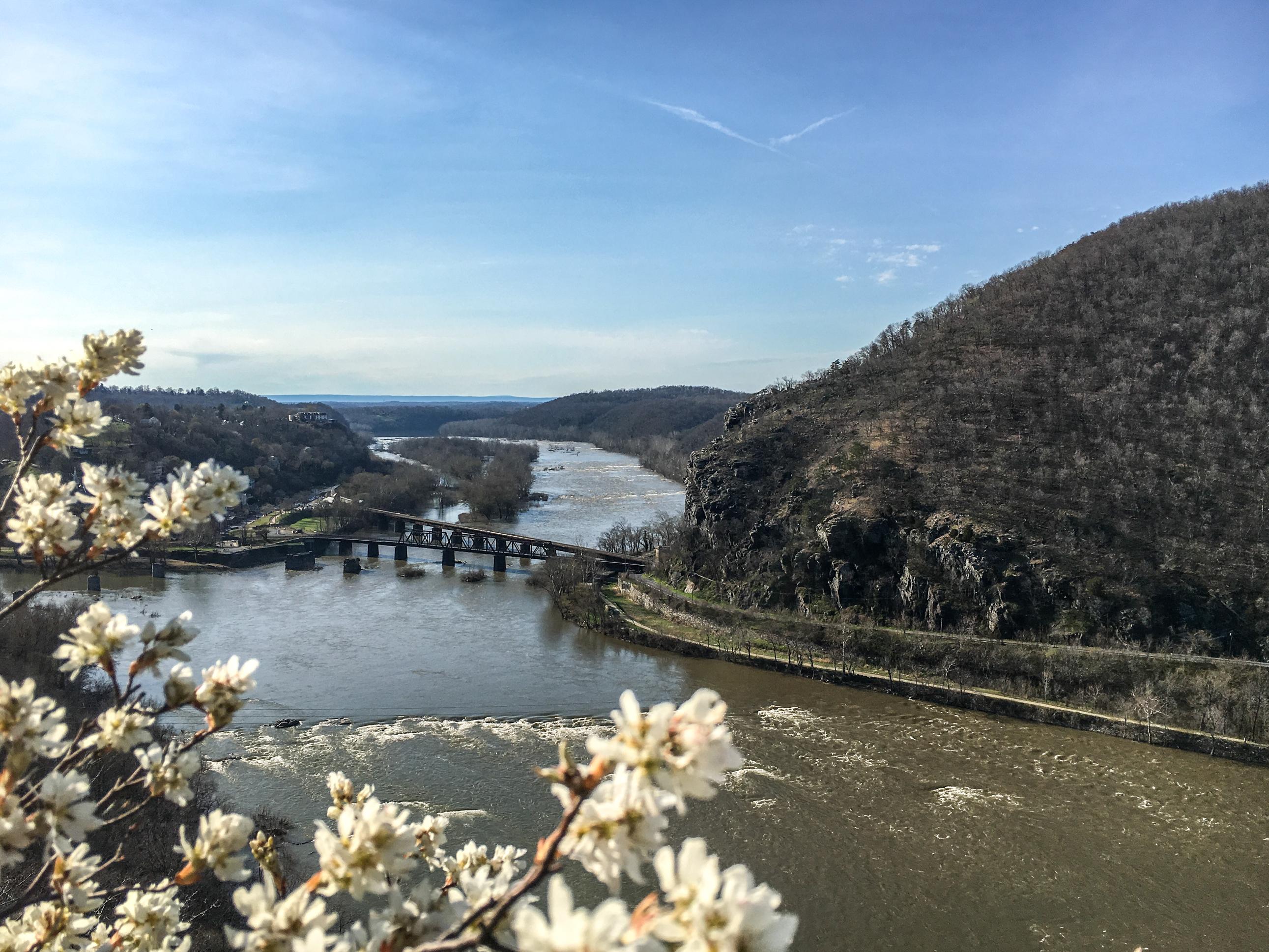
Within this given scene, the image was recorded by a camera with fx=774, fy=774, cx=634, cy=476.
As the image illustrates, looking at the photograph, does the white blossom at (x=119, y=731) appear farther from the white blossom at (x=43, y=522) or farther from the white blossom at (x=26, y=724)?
the white blossom at (x=43, y=522)

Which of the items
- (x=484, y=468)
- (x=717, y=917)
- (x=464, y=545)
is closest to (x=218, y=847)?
(x=717, y=917)

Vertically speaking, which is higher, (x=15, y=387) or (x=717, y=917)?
(x=15, y=387)

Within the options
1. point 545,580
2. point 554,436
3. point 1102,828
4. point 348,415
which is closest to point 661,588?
point 545,580

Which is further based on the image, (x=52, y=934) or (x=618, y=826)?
(x=52, y=934)

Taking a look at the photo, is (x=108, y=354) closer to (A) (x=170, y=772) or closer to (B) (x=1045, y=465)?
(A) (x=170, y=772)

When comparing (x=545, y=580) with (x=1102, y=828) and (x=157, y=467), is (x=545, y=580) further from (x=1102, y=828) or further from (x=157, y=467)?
(x=157, y=467)

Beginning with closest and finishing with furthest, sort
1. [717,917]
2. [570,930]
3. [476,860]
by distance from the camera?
[570,930]
[717,917]
[476,860]
